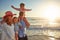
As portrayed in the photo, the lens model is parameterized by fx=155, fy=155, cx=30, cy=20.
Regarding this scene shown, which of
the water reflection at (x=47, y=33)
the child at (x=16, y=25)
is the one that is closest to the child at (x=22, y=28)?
the child at (x=16, y=25)

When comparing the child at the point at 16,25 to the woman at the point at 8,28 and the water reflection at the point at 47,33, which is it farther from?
the water reflection at the point at 47,33

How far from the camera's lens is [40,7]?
2.21m

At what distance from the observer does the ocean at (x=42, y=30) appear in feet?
7.03

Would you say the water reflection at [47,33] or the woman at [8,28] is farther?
the water reflection at [47,33]

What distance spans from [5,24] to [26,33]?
1.03 feet

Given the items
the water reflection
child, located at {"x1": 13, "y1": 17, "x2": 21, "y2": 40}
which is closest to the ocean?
the water reflection

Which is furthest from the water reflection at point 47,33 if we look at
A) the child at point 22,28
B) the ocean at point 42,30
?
the child at point 22,28

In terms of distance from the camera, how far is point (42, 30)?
2176 millimetres

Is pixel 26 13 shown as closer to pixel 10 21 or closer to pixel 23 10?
pixel 23 10

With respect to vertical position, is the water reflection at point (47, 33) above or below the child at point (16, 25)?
below

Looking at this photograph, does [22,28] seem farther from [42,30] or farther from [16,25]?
[42,30]

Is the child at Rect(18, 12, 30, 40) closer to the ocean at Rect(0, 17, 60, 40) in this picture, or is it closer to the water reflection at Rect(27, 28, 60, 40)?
the ocean at Rect(0, 17, 60, 40)

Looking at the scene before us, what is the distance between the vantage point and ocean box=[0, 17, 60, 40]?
2.14 m

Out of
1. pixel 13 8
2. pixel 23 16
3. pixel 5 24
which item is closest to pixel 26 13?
pixel 23 16
